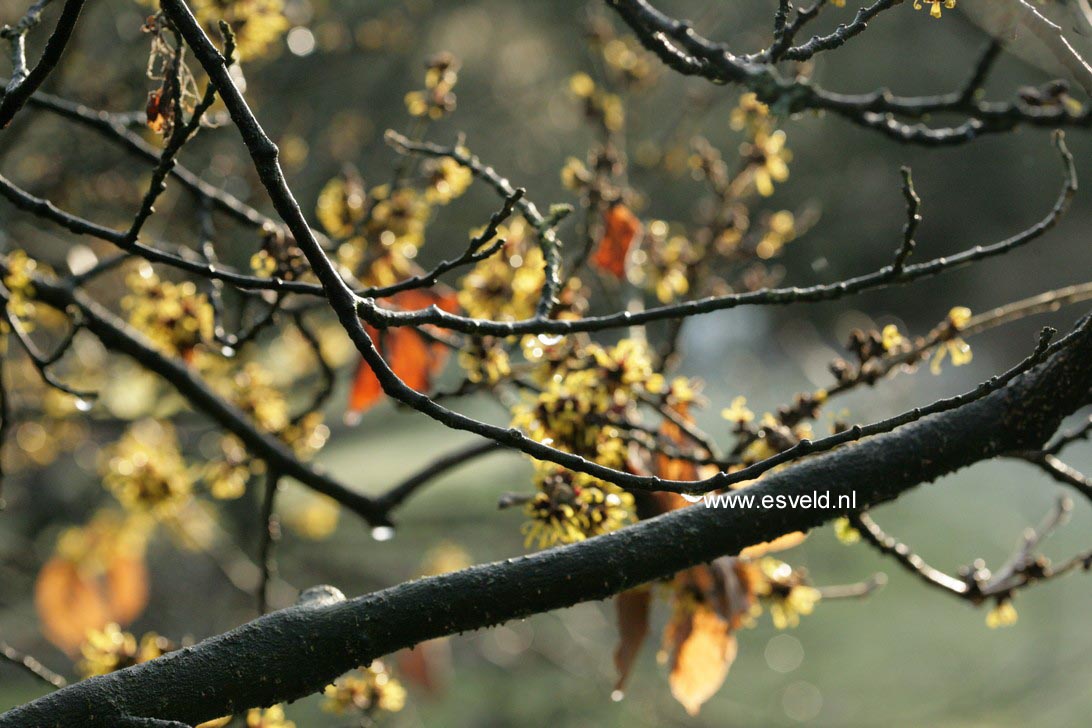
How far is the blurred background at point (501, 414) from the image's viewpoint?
3.28 m

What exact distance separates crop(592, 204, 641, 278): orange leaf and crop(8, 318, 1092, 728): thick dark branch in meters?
0.56

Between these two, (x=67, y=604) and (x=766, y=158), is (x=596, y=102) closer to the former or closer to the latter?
(x=766, y=158)

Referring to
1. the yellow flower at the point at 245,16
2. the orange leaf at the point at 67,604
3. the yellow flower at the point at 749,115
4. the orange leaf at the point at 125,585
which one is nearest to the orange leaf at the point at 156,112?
the yellow flower at the point at 245,16

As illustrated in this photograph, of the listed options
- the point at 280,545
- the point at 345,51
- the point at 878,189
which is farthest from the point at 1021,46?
the point at 878,189

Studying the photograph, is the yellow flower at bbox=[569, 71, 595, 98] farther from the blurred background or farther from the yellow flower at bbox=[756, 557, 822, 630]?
the yellow flower at bbox=[756, 557, 822, 630]

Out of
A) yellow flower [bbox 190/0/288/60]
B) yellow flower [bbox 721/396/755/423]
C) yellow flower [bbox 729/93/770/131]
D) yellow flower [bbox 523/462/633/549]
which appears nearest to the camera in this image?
yellow flower [bbox 523/462/633/549]

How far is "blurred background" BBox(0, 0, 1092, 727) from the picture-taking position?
3.28 meters

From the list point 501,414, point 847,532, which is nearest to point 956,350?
point 847,532

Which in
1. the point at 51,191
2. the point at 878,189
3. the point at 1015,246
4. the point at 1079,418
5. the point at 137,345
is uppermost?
the point at 878,189

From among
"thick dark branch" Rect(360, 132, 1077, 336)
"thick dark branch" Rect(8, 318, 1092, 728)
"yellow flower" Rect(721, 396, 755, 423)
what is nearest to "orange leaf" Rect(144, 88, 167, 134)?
"thick dark branch" Rect(360, 132, 1077, 336)

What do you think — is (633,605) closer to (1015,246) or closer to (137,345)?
(1015,246)

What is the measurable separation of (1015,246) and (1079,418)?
20.3ft

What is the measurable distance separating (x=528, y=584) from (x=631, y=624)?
452 millimetres

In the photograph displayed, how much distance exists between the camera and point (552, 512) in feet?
3.68
